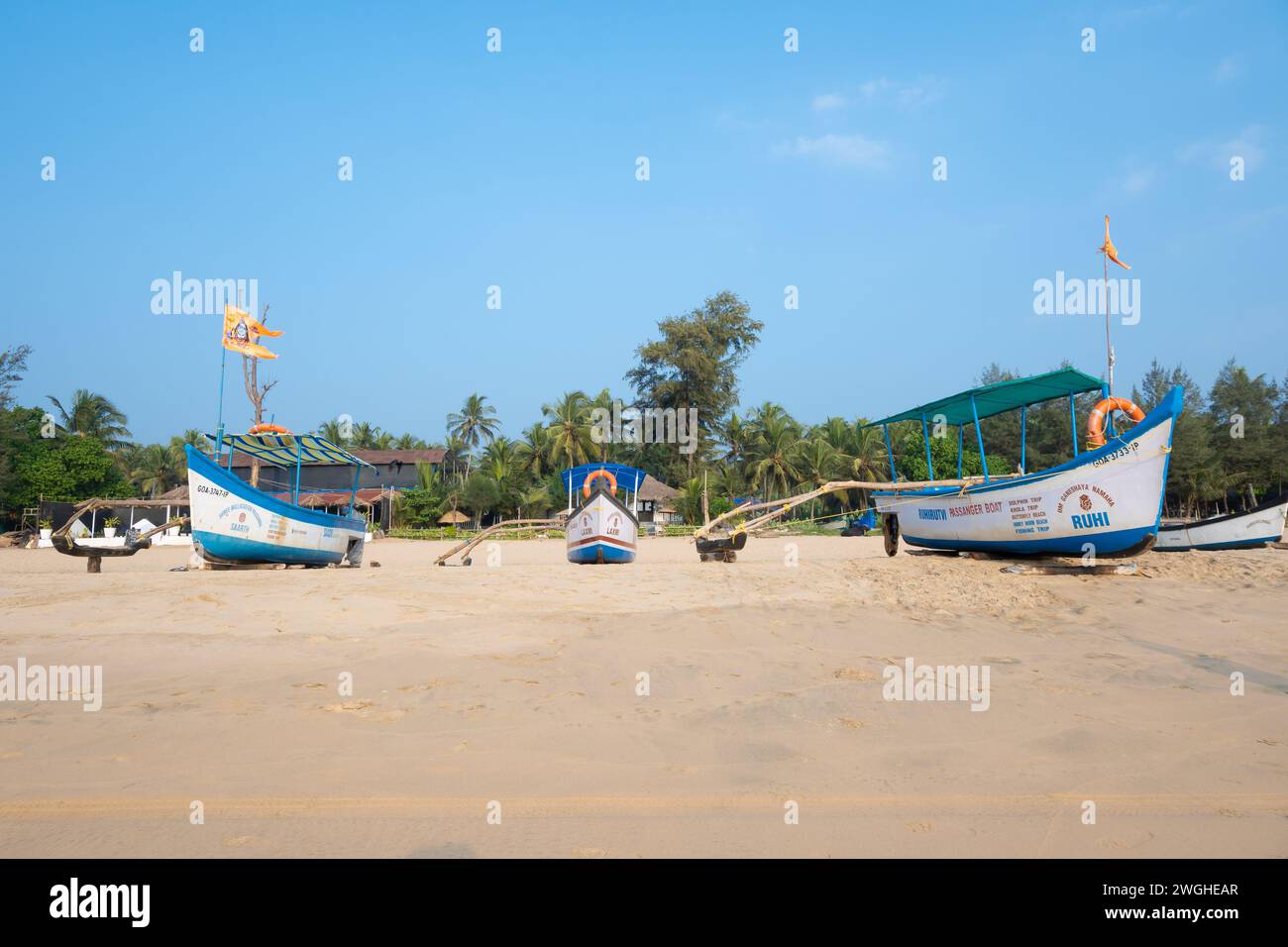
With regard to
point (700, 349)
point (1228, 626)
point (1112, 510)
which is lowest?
point (1228, 626)

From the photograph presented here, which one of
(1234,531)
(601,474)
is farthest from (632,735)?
(1234,531)

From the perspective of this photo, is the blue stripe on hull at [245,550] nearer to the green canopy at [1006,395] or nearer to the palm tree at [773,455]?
the green canopy at [1006,395]

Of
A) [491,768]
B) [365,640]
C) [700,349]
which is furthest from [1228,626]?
[700,349]

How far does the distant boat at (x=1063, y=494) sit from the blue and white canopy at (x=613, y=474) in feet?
24.1

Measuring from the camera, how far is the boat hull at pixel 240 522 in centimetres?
1238

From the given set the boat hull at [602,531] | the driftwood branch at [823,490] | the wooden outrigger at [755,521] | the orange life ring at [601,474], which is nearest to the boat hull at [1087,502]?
the driftwood branch at [823,490]

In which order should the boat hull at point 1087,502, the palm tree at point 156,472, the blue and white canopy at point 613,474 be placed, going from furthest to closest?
1. the palm tree at point 156,472
2. the blue and white canopy at point 613,474
3. the boat hull at point 1087,502

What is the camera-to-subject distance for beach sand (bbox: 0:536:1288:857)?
8.80 feet

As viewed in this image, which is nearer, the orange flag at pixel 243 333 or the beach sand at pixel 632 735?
the beach sand at pixel 632 735

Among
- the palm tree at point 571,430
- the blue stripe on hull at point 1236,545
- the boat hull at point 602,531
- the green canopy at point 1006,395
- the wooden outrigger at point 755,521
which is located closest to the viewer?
the green canopy at point 1006,395

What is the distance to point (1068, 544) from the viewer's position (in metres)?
11.0
